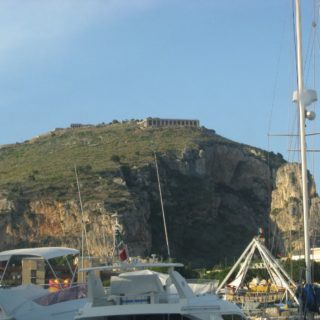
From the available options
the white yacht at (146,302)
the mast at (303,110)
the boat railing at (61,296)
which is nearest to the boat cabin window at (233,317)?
the white yacht at (146,302)

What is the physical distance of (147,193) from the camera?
405 feet

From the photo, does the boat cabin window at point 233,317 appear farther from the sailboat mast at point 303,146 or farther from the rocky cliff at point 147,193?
the rocky cliff at point 147,193

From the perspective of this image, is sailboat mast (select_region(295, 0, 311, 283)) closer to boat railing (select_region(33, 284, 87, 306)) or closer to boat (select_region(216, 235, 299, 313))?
boat railing (select_region(33, 284, 87, 306))

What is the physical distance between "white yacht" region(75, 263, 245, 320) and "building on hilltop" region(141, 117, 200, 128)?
146 meters

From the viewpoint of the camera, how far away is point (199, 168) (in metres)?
137

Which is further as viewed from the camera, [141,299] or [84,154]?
[84,154]

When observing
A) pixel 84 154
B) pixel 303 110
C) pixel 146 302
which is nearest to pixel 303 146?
pixel 303 110

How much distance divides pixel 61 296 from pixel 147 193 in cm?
9737

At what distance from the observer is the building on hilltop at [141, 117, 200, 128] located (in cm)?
16750

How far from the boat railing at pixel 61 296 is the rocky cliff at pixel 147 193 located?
67.2 meters

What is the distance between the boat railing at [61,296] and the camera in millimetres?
25703

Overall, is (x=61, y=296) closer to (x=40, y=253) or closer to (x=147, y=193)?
(x=40, y=253)

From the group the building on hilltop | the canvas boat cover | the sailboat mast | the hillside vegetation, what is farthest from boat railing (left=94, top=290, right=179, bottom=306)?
the building on hilltop

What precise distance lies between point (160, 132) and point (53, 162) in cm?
2737
